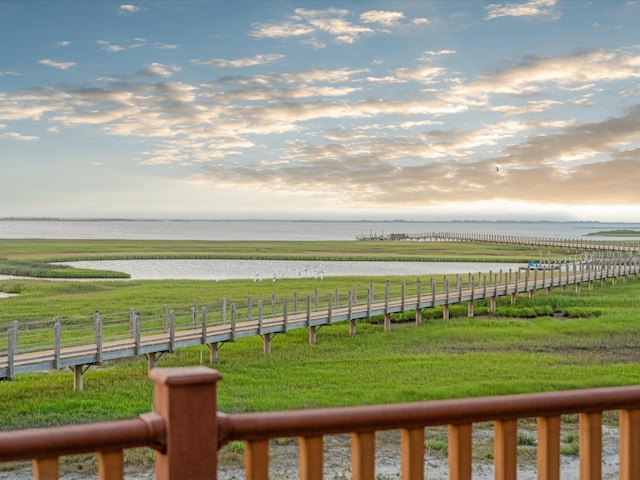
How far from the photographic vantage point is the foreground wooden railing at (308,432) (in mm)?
2855

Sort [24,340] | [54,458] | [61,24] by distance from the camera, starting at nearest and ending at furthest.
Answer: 1. [54,458]
2. [24,340]
3. [61,24]

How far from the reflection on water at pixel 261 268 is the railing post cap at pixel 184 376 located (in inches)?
2047

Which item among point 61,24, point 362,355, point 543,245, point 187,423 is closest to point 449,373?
point 362,355

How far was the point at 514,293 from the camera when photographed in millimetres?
38812

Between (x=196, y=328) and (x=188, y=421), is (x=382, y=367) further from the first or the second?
(x=188, y=421)

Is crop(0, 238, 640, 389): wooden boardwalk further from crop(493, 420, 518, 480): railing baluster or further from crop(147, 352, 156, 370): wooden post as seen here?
crop(493, 420, 518, 480): railing baluster

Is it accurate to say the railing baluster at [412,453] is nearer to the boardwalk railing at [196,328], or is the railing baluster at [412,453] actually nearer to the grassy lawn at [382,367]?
the grassy lawn at [382,367]

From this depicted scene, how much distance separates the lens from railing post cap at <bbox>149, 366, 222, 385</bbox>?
287 centimetres

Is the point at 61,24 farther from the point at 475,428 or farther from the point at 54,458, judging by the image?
the point at 54,458

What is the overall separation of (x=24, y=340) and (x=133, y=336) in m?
7.87

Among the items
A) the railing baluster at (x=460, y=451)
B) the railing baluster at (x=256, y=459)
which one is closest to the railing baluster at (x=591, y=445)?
the railing baluster at (x=460, y=451)

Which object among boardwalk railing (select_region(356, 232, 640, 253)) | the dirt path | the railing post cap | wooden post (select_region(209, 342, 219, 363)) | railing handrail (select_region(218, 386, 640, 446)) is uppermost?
the railing post cap

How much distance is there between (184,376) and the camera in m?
2.89

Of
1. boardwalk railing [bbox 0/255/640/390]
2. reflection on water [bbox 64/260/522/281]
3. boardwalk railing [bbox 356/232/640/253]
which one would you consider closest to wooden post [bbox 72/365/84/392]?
boardwalk railing [bbox 0/255/640/390]
